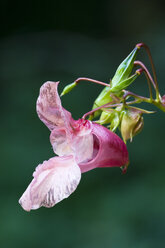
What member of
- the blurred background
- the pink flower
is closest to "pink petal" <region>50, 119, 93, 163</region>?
the pink flower

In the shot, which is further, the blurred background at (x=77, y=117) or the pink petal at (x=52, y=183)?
the blurred background at (x=77, y=117)

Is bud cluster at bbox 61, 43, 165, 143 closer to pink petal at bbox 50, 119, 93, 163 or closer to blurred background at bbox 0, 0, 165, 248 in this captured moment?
pink petal at bbox 50, 119, 93, 163

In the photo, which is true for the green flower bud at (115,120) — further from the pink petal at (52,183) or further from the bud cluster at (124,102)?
the pink petal at (52,183)

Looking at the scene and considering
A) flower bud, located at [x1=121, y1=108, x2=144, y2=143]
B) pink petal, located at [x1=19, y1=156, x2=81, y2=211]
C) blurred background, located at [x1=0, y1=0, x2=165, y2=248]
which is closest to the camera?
pink petal, located at [x1=19, y1=156, x2=81, y2=211]

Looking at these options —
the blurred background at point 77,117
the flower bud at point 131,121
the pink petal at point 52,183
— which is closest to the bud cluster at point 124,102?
the flower bud at point 131,121

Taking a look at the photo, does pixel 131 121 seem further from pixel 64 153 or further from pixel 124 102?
pixel 64 153

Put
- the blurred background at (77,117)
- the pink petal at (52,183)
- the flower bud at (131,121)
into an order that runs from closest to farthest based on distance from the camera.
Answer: the pink petal at (52,183)
the flower bud at (131,121)
the blurred background at (77,117)
